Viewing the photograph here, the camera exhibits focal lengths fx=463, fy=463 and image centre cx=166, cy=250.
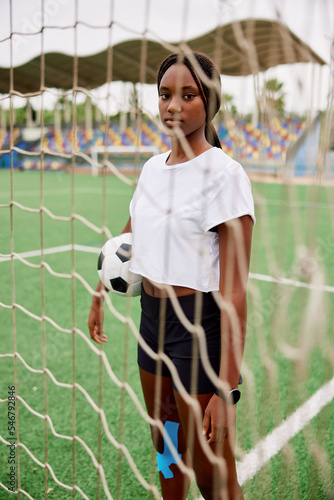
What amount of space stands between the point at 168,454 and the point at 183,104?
1.00 meters

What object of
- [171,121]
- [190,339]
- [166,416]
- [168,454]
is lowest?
[168,454]

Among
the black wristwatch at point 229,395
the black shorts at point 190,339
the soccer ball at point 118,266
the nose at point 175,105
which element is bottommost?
the black wristwatch at point 229,395

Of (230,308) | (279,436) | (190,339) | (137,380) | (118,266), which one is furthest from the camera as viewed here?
(137,380)

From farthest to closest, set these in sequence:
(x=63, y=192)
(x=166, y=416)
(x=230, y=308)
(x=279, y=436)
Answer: (x=63, y=192)
(x=279, y=436)
(x=166, y=416)
(x=230, y=308)

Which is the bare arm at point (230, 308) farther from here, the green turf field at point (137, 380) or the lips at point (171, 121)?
the lips at point (171, 121)

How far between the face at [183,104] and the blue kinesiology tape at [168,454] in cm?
82

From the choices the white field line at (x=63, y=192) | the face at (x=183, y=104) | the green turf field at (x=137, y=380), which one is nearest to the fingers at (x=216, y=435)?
the green turf field at (x=137, y=380)

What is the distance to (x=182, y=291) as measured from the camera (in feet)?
3.93

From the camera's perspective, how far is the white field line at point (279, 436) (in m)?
1.72

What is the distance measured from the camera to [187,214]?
3.67 ft

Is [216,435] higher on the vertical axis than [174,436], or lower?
higher

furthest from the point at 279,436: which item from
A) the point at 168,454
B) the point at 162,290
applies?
the point at 162,290

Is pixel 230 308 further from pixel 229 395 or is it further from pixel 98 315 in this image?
pixel 98 315

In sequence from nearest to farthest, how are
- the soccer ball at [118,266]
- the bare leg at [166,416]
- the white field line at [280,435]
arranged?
the bare leg at [166,416]
the soccer ball at [118,266]
the white field line at [280,435]
